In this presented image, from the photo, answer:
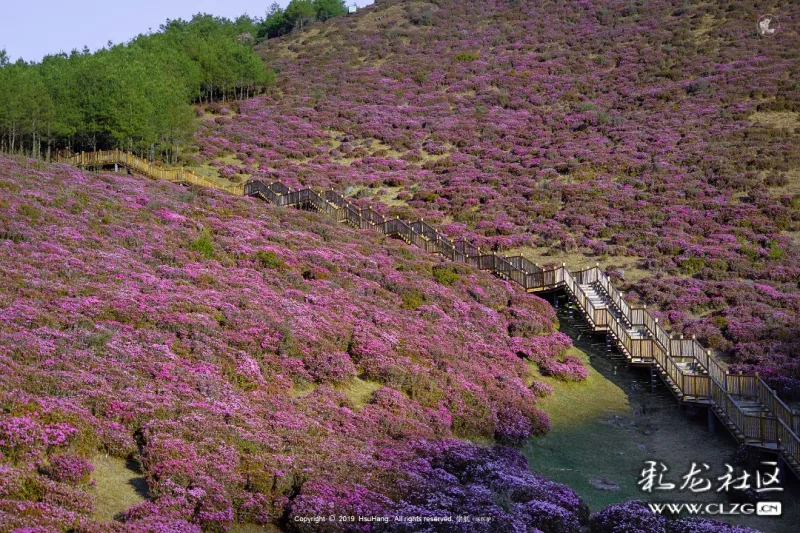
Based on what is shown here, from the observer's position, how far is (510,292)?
3278 cm

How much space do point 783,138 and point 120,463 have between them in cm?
5076

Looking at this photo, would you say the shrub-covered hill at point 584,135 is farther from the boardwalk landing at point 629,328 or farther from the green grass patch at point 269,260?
the green grass patch at point 269,260

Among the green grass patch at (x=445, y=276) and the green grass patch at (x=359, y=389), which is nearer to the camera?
the green grass patch at (x=359, y=389)

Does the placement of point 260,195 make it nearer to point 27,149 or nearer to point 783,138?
point 27,149

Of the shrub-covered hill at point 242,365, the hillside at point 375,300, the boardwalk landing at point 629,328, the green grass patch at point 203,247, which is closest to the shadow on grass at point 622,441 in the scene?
the hillside at point 375,300

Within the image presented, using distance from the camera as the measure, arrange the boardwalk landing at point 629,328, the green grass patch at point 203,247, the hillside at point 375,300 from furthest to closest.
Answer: the green grass patch at point 203,247
the boardwalk landing at point 629,328
the hillside at point 375,300

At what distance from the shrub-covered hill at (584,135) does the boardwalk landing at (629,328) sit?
2747 millimetres

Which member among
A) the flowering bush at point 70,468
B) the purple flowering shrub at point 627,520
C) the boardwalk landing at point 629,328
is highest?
the boardwalk landing at point 629,328

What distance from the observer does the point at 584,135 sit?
61.8 metres

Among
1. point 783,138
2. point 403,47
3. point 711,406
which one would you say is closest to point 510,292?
point 711,406

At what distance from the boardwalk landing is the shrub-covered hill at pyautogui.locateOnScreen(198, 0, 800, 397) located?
2.75m

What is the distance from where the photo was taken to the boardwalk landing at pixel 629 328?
20578 mm

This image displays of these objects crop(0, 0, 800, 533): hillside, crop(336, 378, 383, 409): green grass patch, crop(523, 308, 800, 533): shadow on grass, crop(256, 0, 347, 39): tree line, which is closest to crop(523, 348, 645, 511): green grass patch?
crop(523, 308, 800, 533): shadow on grass

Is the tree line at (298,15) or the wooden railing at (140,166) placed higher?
the tree line at (298,15)
